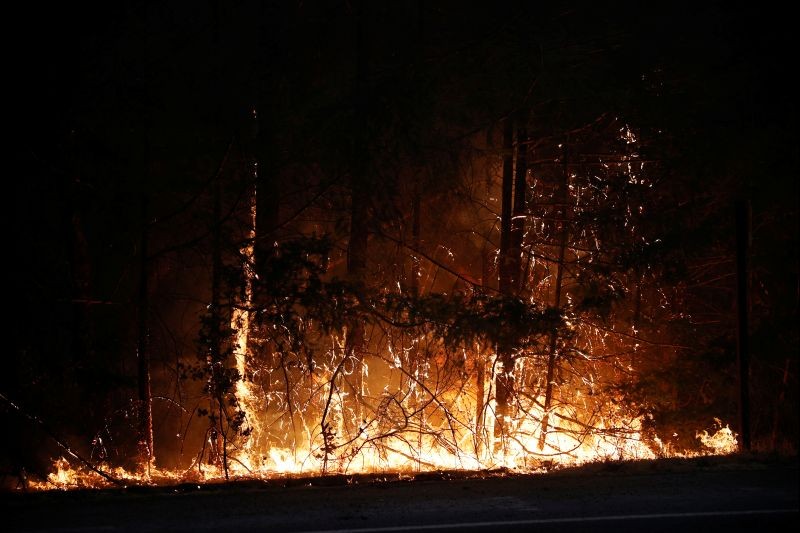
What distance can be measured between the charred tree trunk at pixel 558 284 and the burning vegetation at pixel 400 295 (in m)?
0.11

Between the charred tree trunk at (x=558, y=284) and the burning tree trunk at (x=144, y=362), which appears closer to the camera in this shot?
the burning tree trunk at (x=144, y=362)

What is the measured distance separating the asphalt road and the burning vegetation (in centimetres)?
166

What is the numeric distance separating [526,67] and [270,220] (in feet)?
16.1

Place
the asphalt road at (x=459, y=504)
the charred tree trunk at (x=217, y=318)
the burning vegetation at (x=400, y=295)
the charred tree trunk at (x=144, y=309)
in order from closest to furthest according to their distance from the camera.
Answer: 1. the asphalt road at (x=459, y=504)
2. the charred tree trunk at (x=217, y=318)
3. the burning vegetation at (x=400, y=295)
4. the charred tree trunk at (x=144, y=309)

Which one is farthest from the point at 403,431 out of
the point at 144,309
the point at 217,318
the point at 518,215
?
the point at 518,215

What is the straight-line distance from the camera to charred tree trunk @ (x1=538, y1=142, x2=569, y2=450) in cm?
1366

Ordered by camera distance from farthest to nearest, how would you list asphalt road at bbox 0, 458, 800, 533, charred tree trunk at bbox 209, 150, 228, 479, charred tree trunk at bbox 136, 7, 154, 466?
charred tree trunk at bbox 136, 7, 154, 466
charred tree trunk at bbox 209, 150, 228, 479
asphalt road at bbox 0, 458, 800, 533

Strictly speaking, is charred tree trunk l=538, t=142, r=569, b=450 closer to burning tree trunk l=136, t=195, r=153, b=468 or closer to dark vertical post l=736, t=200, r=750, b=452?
dark vertical post l=736, t=200, r=750, b=452

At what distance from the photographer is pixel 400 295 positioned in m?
12.4

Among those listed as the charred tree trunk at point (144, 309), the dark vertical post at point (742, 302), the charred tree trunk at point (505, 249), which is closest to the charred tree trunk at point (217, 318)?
the charred tree trunk at point (144, 309)

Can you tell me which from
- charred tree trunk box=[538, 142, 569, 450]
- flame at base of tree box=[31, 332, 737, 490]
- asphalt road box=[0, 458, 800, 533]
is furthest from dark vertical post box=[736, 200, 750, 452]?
charred tree trunk box=[538, 142, 569, 450]

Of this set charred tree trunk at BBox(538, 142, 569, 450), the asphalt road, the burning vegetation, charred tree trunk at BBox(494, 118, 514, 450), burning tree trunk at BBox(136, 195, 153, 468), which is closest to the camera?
the asphalt road

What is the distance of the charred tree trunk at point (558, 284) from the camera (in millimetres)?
13665

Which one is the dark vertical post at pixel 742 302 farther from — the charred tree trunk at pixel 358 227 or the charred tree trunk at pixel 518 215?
the charred tree trunk at pixel 358 227
